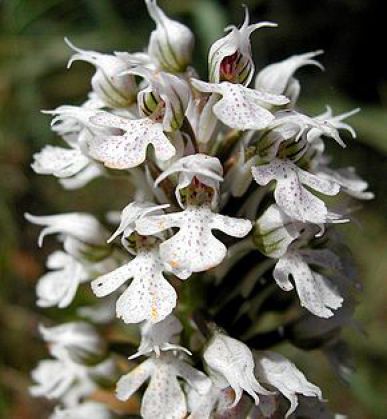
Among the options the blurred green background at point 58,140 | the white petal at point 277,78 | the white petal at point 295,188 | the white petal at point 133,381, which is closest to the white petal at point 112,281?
the white petal at point 133,381

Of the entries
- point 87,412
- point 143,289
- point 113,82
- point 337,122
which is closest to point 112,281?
point 143,289

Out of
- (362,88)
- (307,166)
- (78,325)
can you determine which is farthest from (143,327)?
(362,88)

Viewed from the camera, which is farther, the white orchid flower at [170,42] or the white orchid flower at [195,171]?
the white orchid flower at [170,42]

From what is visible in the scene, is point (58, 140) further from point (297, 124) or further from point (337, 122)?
point (297, 124)

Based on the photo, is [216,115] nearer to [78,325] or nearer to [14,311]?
[78,325]

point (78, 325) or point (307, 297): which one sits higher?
point (307, 297)

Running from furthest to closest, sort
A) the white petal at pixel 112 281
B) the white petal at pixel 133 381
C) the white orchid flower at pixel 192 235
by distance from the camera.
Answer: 1. the white petal at pixel 133 381
2. the white petal at pixel 112 281
3. the white orchid flower at pixel 192 235

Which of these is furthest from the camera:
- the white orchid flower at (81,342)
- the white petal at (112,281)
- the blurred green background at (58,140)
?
the blurred green background at (58,140)

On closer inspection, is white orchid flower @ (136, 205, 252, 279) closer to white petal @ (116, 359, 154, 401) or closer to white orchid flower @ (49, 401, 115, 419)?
white petal @ (116, 359, 154, 401)

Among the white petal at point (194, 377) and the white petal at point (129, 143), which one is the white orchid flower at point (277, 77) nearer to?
the white petal at point (129, 143)
